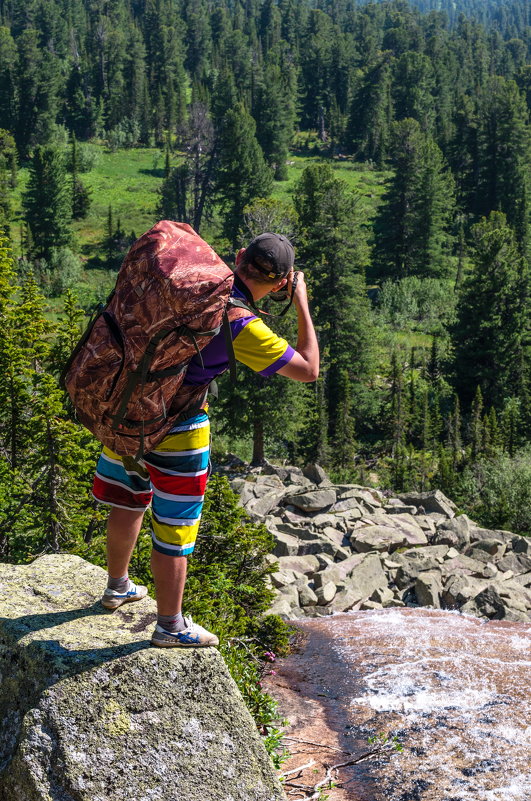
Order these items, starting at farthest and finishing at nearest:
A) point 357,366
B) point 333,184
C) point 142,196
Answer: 1. point 142,196
2. point 333,184
3. point 357,366

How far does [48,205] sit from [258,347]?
214 ft

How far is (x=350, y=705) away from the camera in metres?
6.90

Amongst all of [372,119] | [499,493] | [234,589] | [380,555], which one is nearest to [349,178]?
[372,119]

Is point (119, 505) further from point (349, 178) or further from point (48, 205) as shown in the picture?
point (349, 178)

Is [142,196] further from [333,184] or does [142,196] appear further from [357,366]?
[357,366]

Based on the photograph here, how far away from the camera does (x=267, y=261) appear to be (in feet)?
12.3

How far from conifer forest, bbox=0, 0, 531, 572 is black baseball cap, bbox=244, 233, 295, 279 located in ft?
17.4

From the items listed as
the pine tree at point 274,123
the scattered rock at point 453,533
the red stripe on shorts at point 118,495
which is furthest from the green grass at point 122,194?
the red stripe on shorts at point 118,495

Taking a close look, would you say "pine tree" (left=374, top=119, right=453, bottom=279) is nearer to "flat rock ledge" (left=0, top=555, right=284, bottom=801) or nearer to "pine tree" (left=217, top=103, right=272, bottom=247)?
"pine tree" (left=217, top=103, right=272, bottom=247)

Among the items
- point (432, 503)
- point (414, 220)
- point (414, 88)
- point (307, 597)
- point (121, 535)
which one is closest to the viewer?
point (121, 535)

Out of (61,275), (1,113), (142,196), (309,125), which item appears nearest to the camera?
(61,275)

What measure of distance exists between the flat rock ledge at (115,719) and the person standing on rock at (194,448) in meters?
0.22

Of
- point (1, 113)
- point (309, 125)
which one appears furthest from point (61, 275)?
point (309, 125)

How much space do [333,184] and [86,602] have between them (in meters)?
39.6
